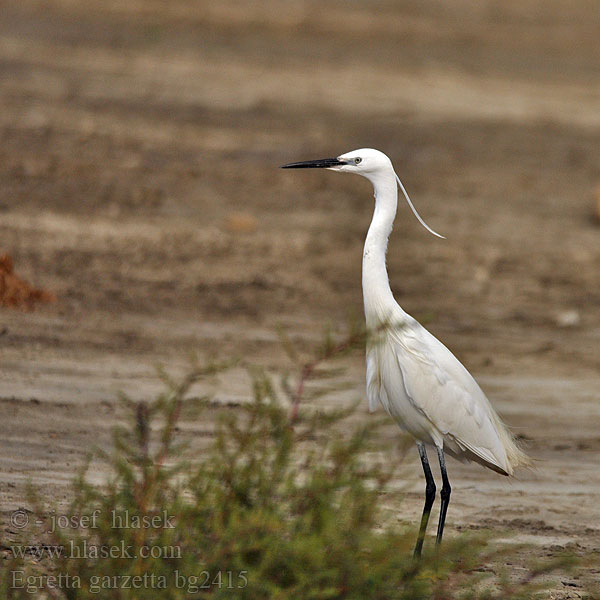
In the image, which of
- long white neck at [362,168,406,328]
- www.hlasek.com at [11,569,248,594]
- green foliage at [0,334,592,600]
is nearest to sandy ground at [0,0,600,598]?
green foliage at [0,334,592,600]

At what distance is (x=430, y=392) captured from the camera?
5328 millimetres

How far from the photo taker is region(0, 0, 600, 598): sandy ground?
7.23 m

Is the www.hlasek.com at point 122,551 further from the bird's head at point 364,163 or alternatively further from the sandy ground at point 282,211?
the bird's head at point 364,163

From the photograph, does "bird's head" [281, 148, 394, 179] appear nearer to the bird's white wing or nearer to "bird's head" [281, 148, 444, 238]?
"bird's head" [281, 148, 444, 238]

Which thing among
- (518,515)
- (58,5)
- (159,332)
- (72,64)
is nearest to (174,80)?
(72,64)

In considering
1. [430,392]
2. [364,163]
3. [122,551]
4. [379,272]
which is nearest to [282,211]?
[364,163]

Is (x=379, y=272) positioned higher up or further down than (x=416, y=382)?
higher up

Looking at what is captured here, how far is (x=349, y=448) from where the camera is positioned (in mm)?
3449

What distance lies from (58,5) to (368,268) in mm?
16840

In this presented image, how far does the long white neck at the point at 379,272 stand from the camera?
5.37 metres

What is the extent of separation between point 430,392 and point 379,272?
60 centimetres

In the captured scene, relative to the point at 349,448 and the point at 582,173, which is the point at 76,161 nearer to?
the point at 582,173

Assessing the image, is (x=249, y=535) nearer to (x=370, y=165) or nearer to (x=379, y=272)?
(x=379, y=272)

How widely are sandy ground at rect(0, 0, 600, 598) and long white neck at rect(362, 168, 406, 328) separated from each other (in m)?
0.67
